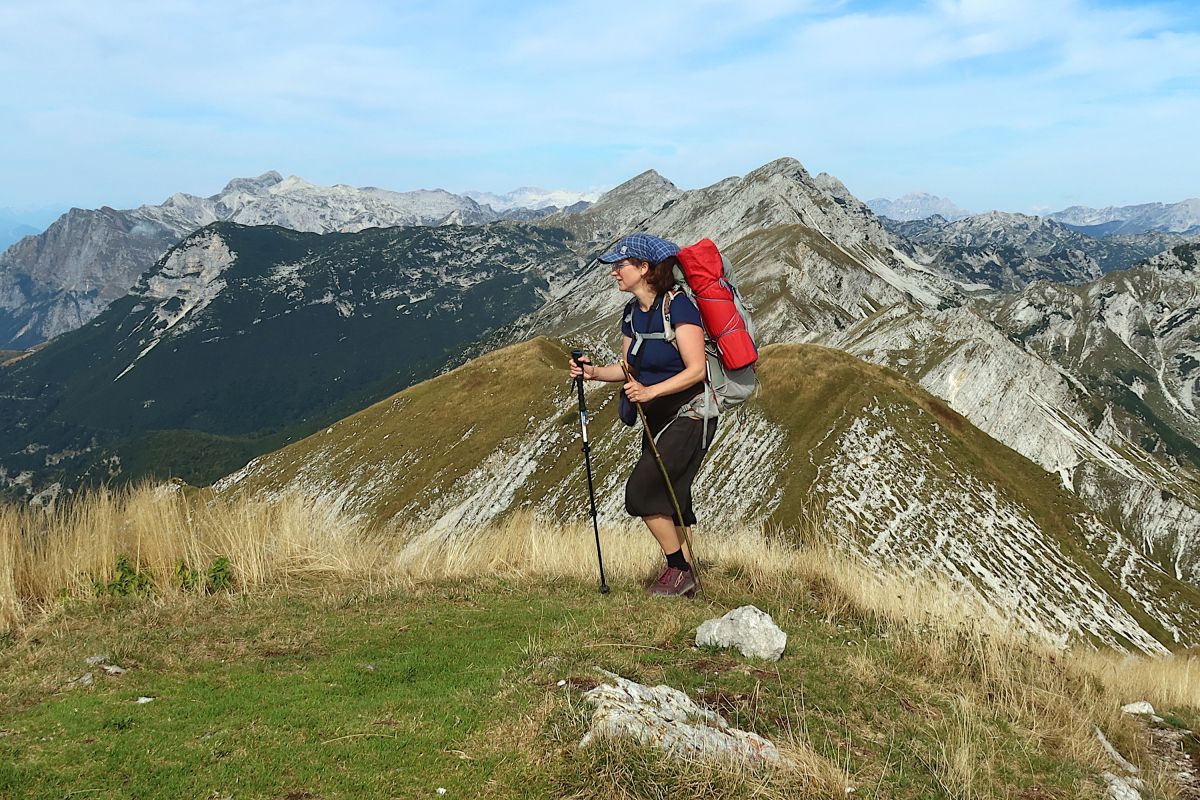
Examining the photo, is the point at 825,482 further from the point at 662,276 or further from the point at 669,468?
the point at 662,276

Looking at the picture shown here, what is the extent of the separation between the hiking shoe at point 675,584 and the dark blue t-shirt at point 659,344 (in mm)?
2902

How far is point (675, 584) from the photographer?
32.4ft

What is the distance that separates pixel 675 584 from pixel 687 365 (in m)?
3.32

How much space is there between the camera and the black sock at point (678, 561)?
9.77 metres

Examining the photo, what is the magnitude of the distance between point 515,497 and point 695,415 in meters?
67.8

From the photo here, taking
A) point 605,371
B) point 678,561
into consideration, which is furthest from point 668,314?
point 678,561

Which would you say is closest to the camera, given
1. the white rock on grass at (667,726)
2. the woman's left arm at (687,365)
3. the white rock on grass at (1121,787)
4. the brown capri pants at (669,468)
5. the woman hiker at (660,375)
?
the white rock on grass at (667,726)

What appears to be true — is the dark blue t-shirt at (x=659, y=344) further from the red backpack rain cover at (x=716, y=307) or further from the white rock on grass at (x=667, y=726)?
the white rock on grass at (x=667, y=726)

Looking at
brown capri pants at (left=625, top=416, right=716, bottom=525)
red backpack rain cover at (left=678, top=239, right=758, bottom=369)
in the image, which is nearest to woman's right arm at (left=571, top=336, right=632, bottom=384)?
brown capri pants at (left=625, top=416, right=716, bottom=525)

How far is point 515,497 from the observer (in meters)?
75.2

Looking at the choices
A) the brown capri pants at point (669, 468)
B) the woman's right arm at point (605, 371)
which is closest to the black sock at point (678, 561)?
the brown capri pants at point (669, 468)

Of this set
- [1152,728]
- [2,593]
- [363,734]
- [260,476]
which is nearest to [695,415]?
[363,734]

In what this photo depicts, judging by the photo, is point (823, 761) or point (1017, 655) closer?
point (823, 761)

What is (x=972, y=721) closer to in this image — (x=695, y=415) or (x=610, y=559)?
(x=695, y=415)
